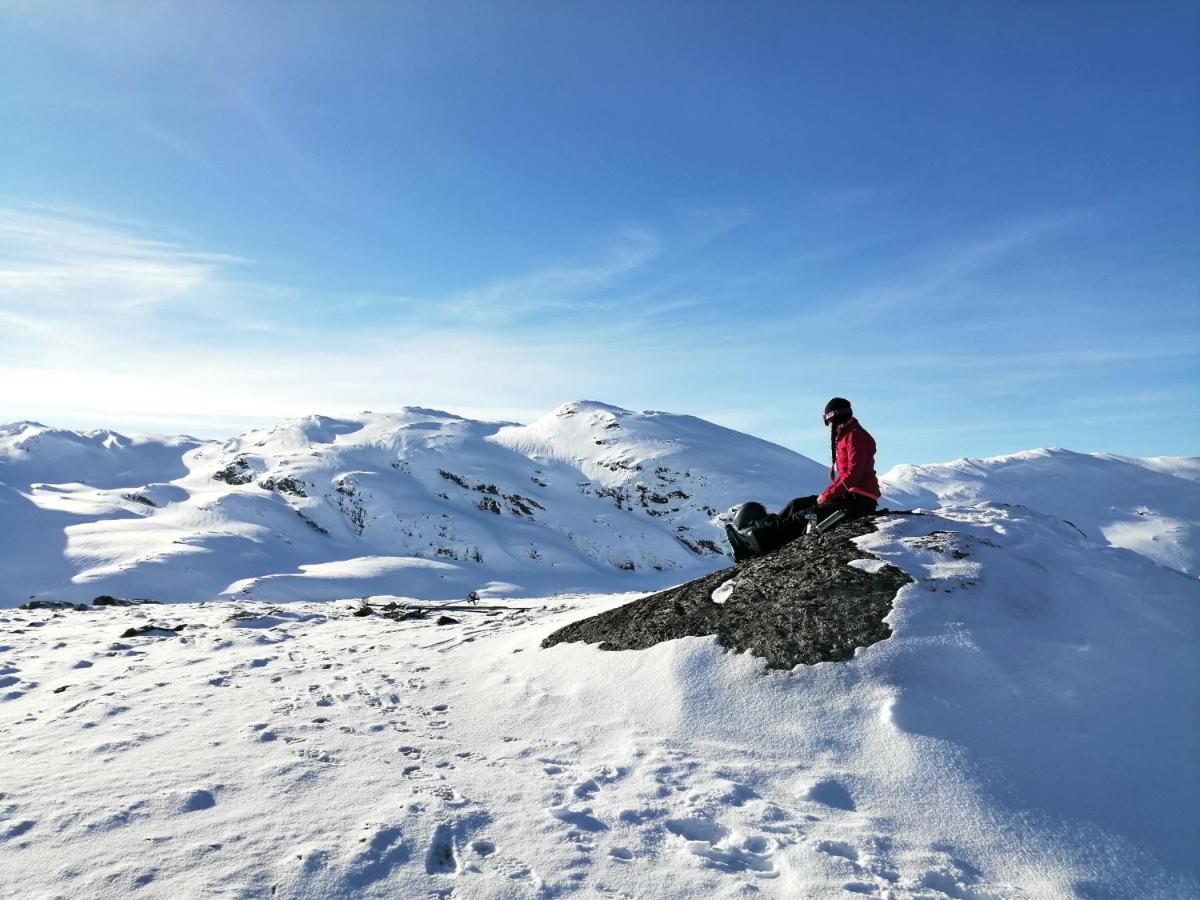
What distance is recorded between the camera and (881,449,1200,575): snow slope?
81688 mm

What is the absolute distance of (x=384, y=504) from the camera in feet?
147

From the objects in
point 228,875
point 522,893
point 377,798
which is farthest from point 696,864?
point 228,875

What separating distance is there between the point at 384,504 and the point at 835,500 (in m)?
39.8

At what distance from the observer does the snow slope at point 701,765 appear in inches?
148

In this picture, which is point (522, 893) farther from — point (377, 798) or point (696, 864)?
point (377, 798)

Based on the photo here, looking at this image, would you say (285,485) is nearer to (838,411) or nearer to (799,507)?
(799,507)

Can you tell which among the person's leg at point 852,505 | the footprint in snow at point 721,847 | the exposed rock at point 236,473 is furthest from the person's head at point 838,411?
the exposed rock at point 236,473

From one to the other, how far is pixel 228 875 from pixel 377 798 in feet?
3.39

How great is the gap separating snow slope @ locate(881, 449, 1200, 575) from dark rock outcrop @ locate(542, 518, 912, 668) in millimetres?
75371

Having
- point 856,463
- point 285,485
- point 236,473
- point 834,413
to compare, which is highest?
point 834,413

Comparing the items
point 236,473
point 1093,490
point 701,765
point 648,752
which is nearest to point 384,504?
point 236,473

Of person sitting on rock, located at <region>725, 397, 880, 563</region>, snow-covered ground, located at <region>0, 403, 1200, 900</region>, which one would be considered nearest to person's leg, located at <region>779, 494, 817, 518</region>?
person sitting on rock, located at <region>725, 397, 880, 563</region>

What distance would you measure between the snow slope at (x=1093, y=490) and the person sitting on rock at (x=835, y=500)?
7341 cm

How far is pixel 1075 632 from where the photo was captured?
552cm
